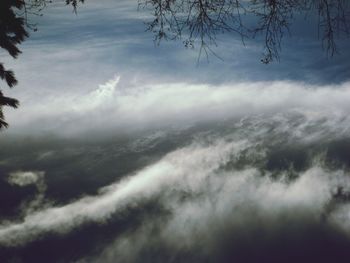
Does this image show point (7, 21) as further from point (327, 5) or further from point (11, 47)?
point (327, 5)

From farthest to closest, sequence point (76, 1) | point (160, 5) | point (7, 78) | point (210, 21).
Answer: point (7, 78), point (76, 1), point (160, 5), point (210, 21)

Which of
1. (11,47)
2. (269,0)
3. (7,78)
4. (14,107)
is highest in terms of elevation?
(269,0)

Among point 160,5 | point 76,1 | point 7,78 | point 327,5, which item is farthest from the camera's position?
point 7,78

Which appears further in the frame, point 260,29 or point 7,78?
point 7,78

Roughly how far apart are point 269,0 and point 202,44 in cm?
101

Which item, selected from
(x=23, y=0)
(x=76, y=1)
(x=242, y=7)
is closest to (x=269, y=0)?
(x=242, y=7)

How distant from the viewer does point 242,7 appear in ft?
15.7

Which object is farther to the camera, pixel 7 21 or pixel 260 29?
pixel 7 21

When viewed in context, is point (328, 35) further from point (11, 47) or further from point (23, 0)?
point (11, 47)

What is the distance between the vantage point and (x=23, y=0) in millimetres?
5891

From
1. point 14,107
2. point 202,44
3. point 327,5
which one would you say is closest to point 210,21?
point 202,44

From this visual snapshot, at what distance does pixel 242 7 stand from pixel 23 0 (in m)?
3.49

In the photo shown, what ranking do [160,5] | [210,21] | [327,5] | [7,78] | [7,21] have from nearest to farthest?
[327,5] < [210,21] < [160,5] < [7,21] < [7,78]

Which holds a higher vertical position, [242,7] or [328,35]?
[242,7]
